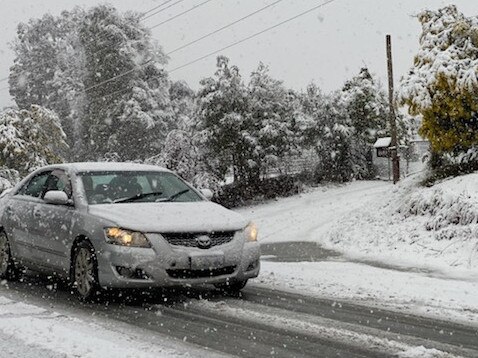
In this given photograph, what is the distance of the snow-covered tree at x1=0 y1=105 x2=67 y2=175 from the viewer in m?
23.2

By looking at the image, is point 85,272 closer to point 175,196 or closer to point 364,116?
point 175,196

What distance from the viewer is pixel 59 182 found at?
7.98 metres

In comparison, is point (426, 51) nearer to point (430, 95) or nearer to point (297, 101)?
point (430, 95)

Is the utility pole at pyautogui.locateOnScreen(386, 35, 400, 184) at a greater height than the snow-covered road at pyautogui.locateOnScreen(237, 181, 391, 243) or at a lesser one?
greater

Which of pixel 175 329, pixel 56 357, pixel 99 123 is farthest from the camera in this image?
pixel 99 123

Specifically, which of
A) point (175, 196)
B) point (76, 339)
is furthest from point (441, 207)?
point (76, 339)

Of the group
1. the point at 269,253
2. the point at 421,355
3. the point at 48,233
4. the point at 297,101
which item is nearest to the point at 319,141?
the point at 297,101

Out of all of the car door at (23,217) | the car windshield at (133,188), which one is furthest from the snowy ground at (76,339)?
the car door at (23,217)

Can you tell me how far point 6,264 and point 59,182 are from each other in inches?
58.4

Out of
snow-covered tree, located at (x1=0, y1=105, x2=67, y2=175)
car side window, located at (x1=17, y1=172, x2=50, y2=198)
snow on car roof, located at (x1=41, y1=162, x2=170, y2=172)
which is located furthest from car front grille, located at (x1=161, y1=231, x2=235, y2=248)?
snow-covered tree, located at (x1=0, y1=105, x2=67, y2=175)

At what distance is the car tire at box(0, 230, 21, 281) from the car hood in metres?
2.11

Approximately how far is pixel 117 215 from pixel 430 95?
28.2ft

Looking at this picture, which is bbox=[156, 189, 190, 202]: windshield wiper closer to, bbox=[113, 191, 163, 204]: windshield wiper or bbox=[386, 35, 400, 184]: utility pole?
bbox=[113, 191, 163, 204]: windshield wiper

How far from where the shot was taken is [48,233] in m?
7.53
